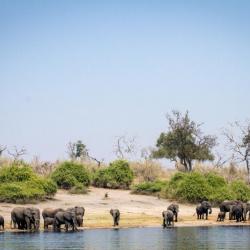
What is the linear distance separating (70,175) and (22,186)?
8419mm

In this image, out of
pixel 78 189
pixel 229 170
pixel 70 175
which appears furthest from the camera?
pixel 229 170

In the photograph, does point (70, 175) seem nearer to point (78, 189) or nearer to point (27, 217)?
point (78, 189)

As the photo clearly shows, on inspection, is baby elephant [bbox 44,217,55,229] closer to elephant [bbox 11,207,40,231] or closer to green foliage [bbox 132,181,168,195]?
elephant [bbox 11,207,40,231]

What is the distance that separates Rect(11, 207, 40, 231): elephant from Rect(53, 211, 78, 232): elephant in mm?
1200

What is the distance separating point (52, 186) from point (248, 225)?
16411 mm

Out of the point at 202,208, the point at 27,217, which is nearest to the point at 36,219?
the point at 27,217

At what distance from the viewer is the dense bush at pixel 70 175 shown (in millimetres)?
Answer: 65812

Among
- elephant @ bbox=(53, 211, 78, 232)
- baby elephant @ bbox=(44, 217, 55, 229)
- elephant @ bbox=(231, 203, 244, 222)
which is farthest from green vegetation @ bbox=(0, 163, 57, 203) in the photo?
elephant @ bbox=(231, 203, 244, 222)

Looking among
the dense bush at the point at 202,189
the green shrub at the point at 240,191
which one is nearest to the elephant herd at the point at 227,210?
the dense bush at the point at 202,189

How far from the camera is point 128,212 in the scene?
57.0 m

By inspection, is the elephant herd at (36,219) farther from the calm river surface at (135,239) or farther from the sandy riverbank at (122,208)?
the sandy riverbank at (122,208)

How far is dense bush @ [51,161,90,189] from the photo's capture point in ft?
216

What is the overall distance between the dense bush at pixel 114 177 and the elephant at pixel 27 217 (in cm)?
2303

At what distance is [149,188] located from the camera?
68312 mm
